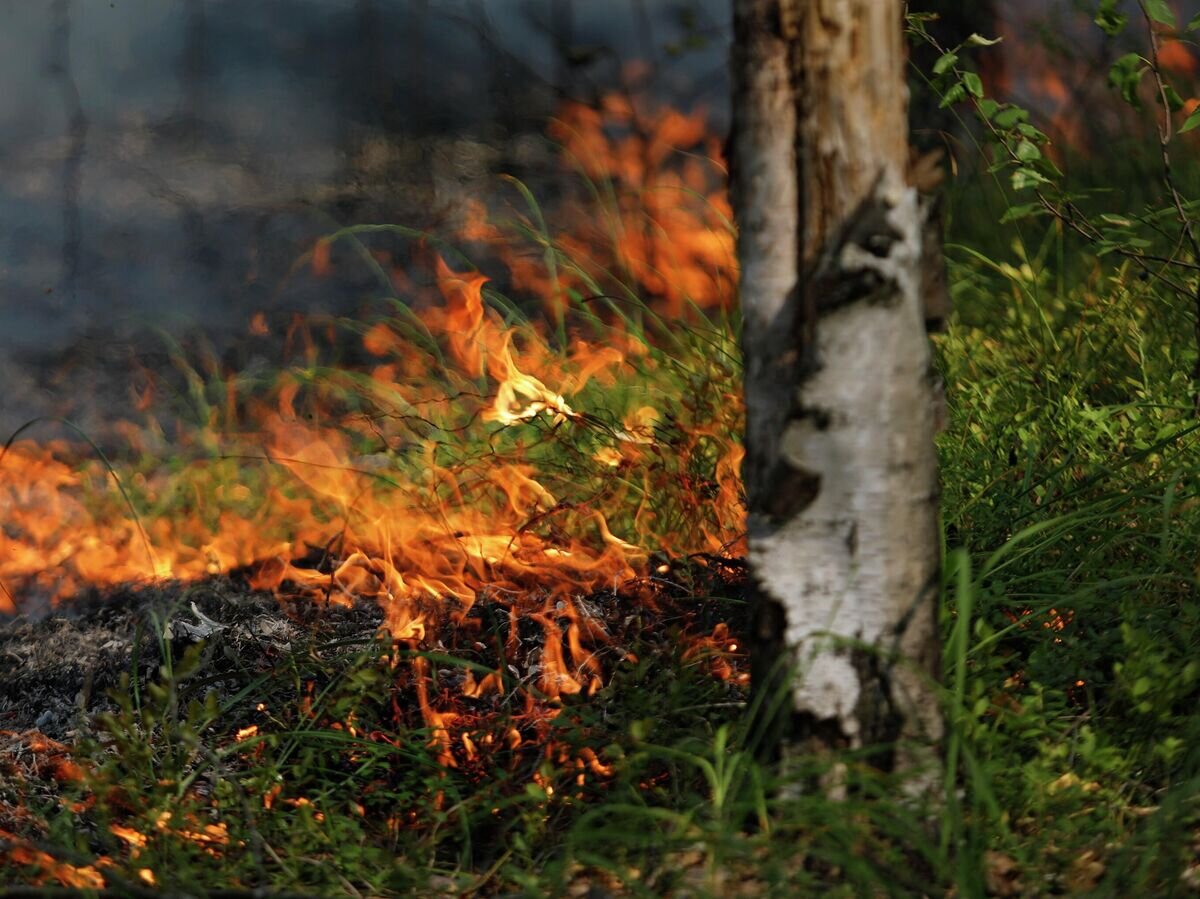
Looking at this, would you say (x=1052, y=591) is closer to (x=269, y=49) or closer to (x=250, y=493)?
(x=250, y=493)

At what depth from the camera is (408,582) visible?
121 inches

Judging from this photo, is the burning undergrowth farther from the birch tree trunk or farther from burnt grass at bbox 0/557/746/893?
the birch tree trunk

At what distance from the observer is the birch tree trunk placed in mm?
1960

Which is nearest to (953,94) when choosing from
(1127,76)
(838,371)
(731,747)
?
(1127,76)

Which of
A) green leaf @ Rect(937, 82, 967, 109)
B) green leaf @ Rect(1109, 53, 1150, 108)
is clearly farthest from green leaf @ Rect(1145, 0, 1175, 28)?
green leaf @ Rect(937, 82, 967, 109)

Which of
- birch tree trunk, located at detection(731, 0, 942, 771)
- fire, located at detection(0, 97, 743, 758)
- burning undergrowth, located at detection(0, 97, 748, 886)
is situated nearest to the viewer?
birch tree trunk, located at detection(731, 0, 942, 771)

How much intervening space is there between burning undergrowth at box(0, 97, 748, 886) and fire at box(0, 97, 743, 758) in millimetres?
13

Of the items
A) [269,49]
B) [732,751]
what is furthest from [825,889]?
[269,49]

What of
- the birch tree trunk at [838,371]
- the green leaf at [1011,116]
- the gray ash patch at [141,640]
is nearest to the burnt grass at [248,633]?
the gray ash patch at [141,640]

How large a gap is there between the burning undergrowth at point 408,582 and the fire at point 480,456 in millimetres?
13

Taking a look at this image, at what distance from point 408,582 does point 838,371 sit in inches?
57.3

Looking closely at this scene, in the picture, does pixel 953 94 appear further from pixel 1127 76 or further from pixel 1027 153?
pixel 1127 76

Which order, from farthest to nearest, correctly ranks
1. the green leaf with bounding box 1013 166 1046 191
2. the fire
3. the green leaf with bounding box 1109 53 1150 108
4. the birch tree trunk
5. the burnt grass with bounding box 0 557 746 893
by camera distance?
the fire < the green leaf with bounding box 1013 166 1046 191 < the green leaf with bounding box 1109 53 1150 108 < the burnt grass with bounding box 0 557 746 893 < the birch tree trunk

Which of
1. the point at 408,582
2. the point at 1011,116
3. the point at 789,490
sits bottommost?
the point at 408,582
